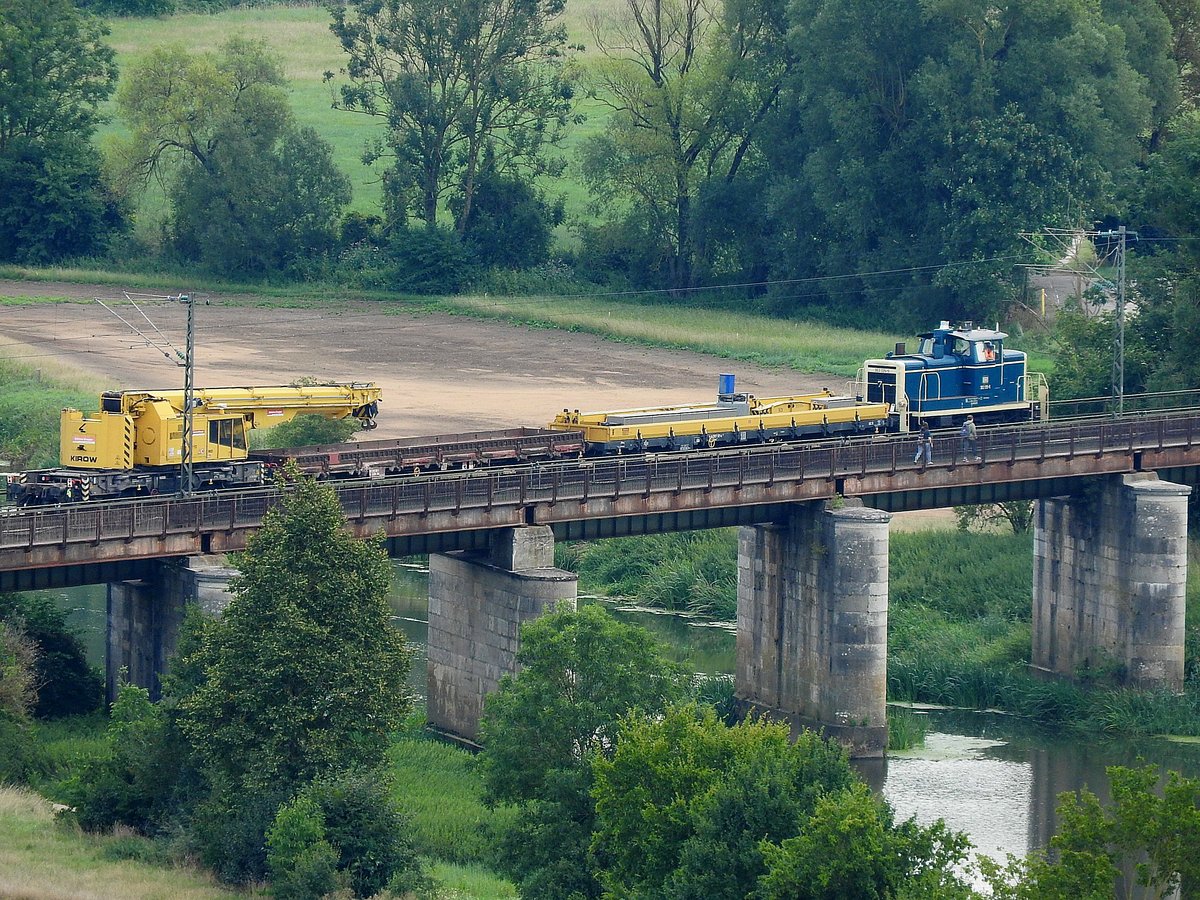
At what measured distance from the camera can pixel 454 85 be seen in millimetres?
148250

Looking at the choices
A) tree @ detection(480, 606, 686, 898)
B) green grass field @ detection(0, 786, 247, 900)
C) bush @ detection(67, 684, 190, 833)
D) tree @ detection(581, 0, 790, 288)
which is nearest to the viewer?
green grass field @ detection(0, 786, 247, 900)

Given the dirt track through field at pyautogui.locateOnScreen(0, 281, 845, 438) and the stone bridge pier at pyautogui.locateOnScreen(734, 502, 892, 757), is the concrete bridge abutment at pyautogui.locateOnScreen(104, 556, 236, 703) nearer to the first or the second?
the stone bridge pier at pyautogui.locateOnScreen(734, 502, 892, 757)

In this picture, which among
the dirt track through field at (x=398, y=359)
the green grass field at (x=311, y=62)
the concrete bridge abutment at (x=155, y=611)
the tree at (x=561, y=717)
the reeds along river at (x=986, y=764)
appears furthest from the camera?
the green grass field at (x=311, y=62)

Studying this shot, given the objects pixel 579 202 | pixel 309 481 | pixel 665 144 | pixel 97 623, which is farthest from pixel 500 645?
pixel 579 202

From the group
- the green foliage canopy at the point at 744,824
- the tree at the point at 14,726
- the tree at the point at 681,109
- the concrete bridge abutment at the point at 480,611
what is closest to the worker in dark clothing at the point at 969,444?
Answer: the concrete bridge abutment at the point at 480,611

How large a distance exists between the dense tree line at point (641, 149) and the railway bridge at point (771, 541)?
167 ft

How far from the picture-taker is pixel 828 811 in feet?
137

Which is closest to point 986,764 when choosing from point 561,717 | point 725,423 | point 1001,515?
point 725,423

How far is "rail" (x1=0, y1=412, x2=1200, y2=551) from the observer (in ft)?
197

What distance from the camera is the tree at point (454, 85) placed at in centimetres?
14600

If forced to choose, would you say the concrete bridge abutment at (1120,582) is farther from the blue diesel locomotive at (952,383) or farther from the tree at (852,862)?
the tree at (852,862)

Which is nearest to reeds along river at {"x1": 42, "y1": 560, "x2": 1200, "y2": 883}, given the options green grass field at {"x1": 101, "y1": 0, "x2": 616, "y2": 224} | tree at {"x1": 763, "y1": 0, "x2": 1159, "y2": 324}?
tree at {"x1": 763, "y1": 0, "x2": 1159, "y2": 324}

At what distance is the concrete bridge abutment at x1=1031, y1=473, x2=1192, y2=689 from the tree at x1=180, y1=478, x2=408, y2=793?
107 ft

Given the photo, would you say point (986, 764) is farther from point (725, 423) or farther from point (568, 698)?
point (568, 698)
